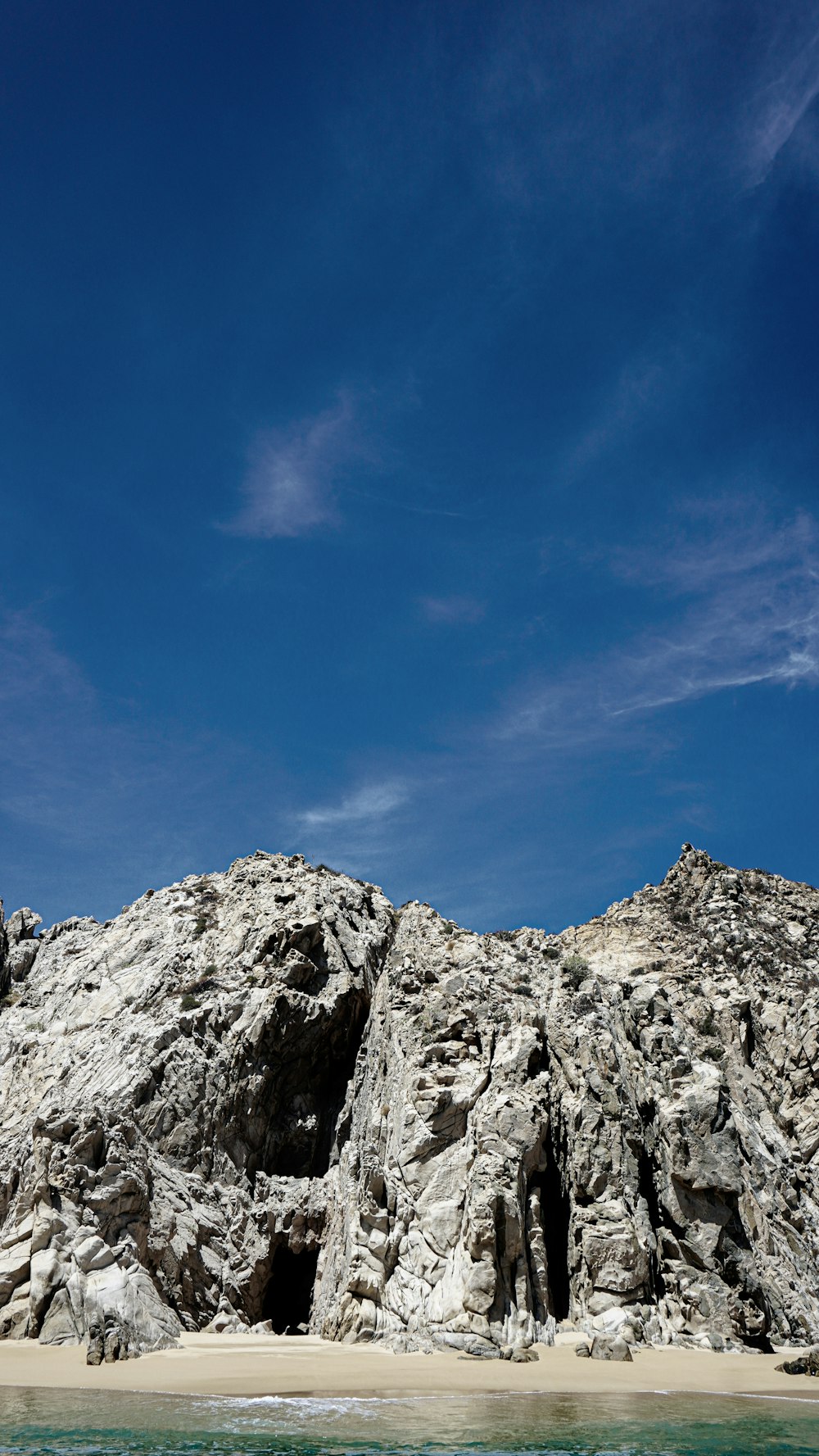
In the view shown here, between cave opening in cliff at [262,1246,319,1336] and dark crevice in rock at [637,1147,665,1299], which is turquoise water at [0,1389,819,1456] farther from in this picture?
cave opening in cliff at [262,1246,319,1336]

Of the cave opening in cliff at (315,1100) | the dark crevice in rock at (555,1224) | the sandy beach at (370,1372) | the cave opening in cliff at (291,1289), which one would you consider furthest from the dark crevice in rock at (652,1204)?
the cave opening in cliff at (291,1289)

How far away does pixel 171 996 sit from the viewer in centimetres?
4112

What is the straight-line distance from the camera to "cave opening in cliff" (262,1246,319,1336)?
35.7 meters

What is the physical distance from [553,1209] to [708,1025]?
1334 centimetres

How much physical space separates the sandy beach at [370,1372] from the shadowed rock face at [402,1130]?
1520 mm

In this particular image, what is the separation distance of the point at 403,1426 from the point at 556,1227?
19691mm

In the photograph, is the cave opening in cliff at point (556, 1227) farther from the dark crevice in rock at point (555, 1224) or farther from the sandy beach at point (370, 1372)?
the sandy beach at point (370, 1372)

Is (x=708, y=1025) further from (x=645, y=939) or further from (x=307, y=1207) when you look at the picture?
(x=307, y=1207)

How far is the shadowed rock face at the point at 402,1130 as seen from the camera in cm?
2848

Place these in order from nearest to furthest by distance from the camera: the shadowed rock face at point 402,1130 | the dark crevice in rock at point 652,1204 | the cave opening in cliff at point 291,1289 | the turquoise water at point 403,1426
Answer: the turquoise water at point 403,1426 → the shadowed rock face at point 402,1130 → the dark crevice in rock at point 652,1204 → the cave opening in cliff at point 291,1289

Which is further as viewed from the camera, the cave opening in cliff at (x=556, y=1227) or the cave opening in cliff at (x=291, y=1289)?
the cave opening in cliff at (x=291, y=1289)

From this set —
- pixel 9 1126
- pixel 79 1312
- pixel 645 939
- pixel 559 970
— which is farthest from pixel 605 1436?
pixel 645 939

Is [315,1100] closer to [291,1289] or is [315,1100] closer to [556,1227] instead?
[291,1289]

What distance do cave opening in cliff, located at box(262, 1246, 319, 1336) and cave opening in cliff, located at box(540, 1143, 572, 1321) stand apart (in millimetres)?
9926
